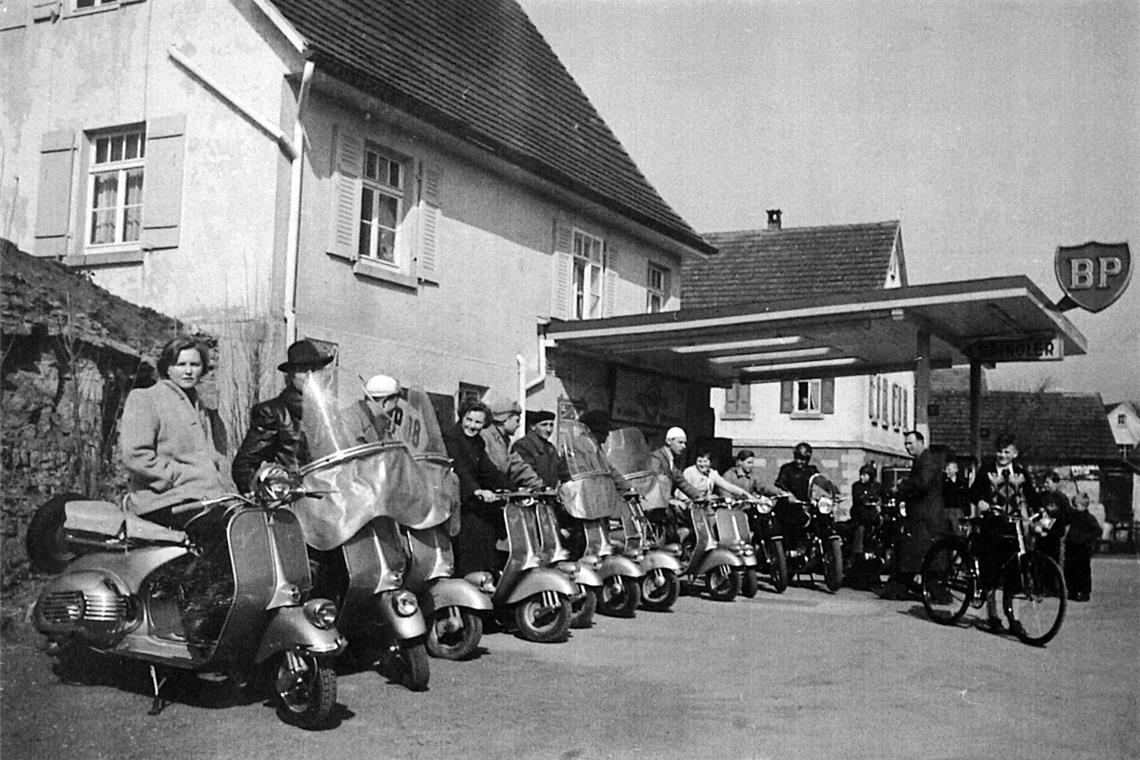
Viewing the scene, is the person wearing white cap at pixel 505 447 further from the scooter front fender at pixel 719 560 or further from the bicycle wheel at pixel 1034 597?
the bicycle wheel at pixel 1034 597

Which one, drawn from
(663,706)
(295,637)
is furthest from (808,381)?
(295,637)

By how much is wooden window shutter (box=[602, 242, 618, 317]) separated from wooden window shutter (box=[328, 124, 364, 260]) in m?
6.21

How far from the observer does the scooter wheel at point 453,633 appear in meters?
7.04

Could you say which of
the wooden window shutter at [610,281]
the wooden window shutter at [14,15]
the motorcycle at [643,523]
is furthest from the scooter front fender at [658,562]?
the wooden window shutter at [610,281]

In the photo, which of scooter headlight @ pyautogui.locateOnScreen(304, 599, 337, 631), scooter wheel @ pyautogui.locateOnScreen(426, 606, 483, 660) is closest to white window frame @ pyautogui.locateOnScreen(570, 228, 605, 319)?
scooter wheel @ pyautogui.locateOnScreen(426, 606, 483, 660)

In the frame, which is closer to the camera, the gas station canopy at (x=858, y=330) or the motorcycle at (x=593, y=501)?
the motorcycle at (x=593, y=501)

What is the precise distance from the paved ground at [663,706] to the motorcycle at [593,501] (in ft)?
2.09

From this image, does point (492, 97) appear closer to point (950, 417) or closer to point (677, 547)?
point (677, 547)

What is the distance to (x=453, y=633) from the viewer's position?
23.4 ft

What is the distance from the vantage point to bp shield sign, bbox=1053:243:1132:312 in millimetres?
7895

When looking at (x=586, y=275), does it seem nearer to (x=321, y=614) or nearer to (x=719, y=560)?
(x=719, y=560)

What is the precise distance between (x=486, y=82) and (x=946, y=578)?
952 cm

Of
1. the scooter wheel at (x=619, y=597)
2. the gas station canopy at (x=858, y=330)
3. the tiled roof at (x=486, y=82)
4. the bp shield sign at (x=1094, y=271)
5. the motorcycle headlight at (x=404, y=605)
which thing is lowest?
the scooter wheel at (x=619, y=597)

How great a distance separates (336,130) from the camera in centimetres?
1177
